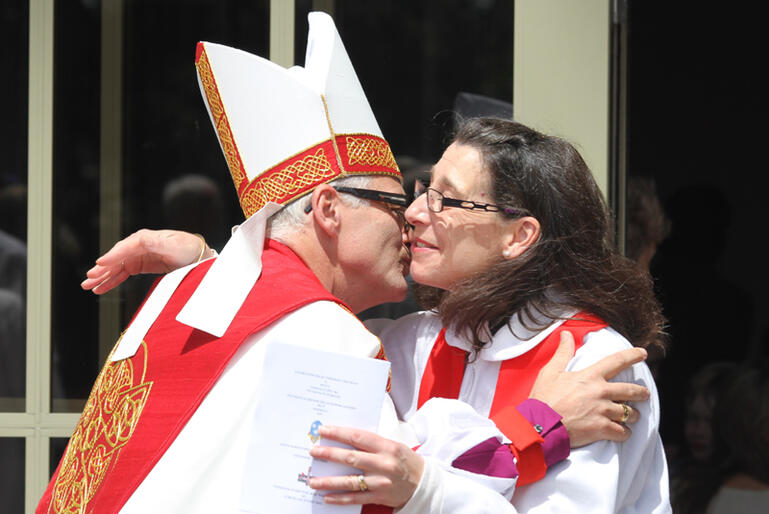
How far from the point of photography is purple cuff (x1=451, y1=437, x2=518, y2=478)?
1679mm

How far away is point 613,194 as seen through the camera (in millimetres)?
2584

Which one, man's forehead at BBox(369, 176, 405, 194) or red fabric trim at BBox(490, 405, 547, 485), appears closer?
red fabric trim at BBox(490, 405, 547, 485)

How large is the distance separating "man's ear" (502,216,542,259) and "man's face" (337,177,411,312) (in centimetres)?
27

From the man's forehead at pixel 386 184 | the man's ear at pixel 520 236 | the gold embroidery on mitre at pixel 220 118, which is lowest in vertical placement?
the man's ear at pixel 520 236

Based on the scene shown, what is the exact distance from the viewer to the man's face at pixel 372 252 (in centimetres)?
210

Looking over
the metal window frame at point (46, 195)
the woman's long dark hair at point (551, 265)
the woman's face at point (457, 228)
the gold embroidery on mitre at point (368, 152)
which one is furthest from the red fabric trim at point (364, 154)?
the metal window frame at point (46, 195)

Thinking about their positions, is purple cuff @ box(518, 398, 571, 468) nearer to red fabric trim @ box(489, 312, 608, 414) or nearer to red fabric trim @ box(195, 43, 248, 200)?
red fabric trim @ box(489, 312, 608, 414)

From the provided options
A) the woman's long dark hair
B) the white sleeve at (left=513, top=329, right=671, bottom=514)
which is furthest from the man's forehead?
the white sleeve at (left=513, top=329, right=671, bottom=514)

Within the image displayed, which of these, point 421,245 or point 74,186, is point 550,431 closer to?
point 421,245

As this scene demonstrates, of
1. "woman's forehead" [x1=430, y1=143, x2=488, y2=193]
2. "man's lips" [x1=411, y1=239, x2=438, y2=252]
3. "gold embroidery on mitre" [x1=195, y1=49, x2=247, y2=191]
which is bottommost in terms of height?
"man's lips" [x1=411, y1=239, x2=438, y2=252]

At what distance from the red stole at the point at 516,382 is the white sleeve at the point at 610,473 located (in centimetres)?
4

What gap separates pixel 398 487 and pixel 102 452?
617 millimetres

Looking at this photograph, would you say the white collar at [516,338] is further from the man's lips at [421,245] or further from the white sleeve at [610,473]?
the man's lips at [421,245]

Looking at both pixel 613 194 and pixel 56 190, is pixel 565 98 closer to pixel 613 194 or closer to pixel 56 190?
pixel 613 194
